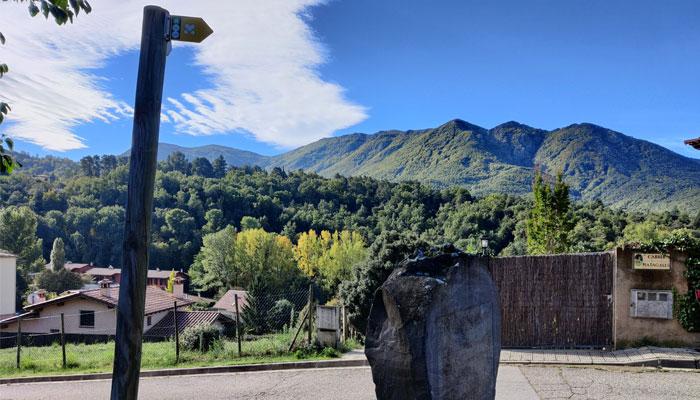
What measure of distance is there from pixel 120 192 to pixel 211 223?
3091 cm

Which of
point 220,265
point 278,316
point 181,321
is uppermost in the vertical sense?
point 220,265

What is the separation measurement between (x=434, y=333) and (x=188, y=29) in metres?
3.47

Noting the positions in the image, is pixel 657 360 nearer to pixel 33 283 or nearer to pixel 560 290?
pixel 560 290

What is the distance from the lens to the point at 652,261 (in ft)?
37.9

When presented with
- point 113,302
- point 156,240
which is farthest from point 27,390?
point 156,240

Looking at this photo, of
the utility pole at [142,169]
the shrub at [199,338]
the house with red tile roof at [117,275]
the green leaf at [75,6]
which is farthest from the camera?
the house with red tile roof at [117,275]

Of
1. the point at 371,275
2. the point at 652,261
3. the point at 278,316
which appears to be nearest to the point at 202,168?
the point at 278,316

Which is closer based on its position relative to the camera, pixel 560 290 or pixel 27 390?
pixel 27 390

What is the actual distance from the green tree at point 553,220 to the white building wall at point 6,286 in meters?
38.3

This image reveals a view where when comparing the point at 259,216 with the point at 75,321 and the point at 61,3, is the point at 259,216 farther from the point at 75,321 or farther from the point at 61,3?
the point at 61,3

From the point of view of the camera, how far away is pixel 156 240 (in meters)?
80.9

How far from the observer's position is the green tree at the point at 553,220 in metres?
22.9

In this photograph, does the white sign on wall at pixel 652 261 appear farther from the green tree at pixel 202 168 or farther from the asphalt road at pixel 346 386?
the green tree at pixel 202 168

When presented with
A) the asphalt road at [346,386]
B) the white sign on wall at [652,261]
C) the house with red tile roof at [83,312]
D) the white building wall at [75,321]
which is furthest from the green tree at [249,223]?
the white sign on wall at [652,261]
